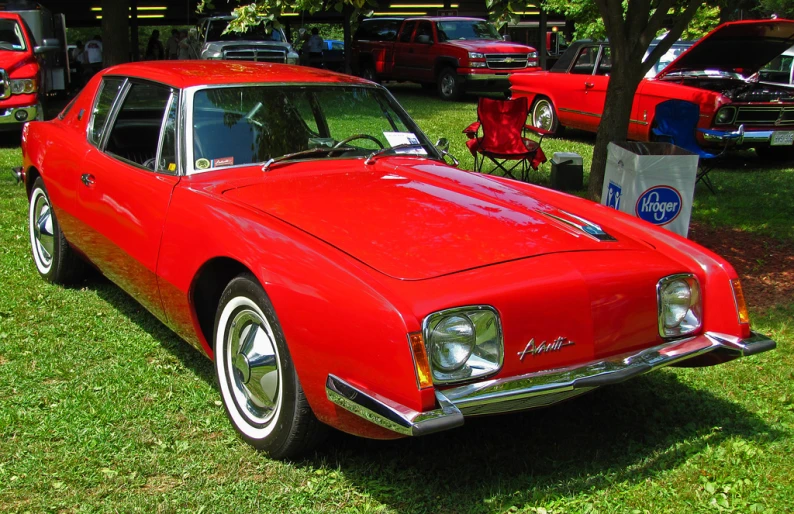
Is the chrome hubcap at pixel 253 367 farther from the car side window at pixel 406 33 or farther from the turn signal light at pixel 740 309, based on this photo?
the car side window at pixel 406 33

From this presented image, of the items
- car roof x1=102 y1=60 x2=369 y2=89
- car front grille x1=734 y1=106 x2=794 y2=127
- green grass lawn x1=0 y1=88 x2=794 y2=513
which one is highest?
car roof x1=102 y1=60 x2=369 y2=89

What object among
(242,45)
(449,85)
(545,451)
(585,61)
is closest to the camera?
(545,451)

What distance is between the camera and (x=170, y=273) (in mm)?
3691

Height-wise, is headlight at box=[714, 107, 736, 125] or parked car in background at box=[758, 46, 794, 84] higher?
parked car in background at box=[758, 46, 794, 84]

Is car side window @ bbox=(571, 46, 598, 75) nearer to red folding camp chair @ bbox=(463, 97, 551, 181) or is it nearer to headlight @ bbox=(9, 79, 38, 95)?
red folding camp chair @ bbox=(463, 97, 551, 181)

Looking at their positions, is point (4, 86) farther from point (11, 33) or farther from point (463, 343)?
point (463, 343)

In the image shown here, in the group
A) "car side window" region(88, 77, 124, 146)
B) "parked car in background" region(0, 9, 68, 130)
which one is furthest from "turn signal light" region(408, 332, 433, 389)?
"parked car in background" region(0, 9, 68, 130)

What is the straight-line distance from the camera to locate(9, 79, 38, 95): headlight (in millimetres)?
11031

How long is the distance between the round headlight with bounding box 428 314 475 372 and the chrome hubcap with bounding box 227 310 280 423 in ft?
2.48

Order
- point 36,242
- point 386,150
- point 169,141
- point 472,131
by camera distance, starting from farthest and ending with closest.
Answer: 1. point 472,131
2. point 36,242
3. point 386,150
4. point 169,141

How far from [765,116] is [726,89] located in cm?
58

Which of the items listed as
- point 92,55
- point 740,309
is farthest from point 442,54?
point 740,309

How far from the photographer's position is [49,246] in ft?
17.8

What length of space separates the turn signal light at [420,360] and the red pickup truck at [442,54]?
1499 cm
